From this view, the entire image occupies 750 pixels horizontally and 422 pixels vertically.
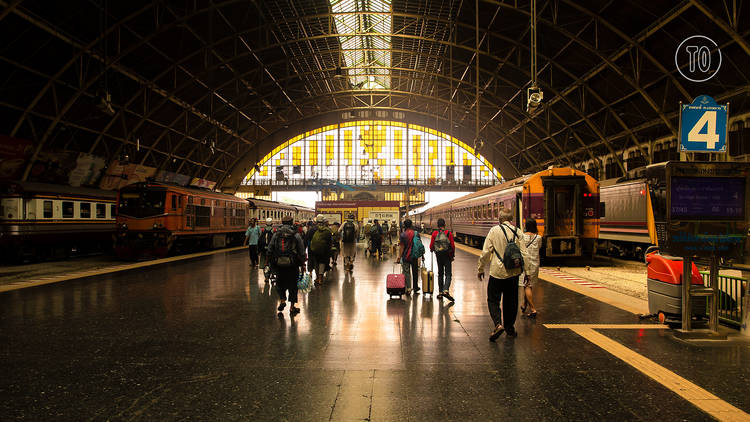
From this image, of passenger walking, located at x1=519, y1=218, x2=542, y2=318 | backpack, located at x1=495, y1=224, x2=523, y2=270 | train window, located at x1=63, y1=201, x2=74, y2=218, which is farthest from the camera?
train window, located at x1=63, y1=201, x2=74, y2=218

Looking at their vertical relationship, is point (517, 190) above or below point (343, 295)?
above

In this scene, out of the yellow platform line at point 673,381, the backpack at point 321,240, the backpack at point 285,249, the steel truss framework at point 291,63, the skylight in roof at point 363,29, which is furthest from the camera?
the skylight in roof at point 363,29

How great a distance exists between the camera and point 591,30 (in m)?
23.8

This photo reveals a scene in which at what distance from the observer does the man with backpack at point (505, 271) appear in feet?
18.7

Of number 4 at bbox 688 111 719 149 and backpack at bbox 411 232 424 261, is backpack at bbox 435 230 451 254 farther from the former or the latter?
number 4 at bbox 688 111 719 149

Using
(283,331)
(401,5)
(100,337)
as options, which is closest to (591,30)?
(401,5)

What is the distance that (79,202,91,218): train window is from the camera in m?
18.4

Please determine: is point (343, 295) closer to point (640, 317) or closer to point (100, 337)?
point (100, 337)

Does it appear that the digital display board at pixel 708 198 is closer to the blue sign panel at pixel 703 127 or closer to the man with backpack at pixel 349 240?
the blue sign panel at pixel 703 127

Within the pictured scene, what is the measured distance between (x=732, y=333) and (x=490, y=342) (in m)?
3.57

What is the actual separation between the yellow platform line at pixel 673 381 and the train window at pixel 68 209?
1936 centimetres

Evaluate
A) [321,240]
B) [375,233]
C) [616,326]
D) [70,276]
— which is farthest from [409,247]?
[70,276]

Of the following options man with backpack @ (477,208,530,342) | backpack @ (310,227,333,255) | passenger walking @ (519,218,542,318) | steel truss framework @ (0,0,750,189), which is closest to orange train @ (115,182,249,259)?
steel truss framework @ (0,0,750,189)

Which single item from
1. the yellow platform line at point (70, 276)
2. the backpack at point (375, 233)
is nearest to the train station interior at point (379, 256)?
the yellow platform line at point (70, 276)
